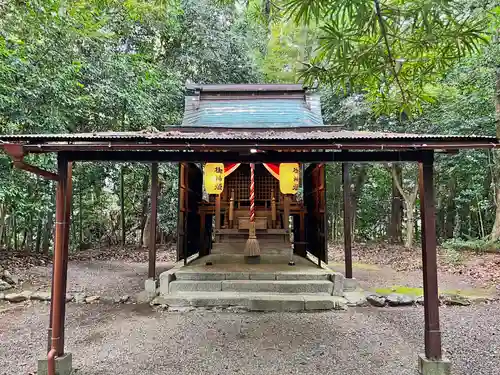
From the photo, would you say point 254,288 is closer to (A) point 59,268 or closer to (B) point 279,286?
(B) point 279,286

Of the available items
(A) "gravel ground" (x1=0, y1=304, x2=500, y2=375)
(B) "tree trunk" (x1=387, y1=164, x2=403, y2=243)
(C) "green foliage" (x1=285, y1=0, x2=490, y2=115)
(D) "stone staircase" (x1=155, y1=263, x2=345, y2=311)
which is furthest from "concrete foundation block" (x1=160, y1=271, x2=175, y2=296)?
(B) "tree trunk" (x1=387, y1=164, x2=403, y2=243)

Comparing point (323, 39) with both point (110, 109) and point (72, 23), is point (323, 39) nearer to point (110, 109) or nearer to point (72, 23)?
point (72, 23)

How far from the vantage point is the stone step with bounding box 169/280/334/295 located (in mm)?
6172

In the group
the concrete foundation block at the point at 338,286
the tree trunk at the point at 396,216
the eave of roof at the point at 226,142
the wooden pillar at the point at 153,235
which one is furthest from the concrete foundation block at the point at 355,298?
the tree trunk at the point at 396,216

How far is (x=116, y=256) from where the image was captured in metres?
11.6

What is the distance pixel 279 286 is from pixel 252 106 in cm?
516

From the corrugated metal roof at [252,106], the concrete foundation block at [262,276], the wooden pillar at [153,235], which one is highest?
the corrugated metal roof at [252,106]

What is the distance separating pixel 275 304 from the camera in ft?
18.6

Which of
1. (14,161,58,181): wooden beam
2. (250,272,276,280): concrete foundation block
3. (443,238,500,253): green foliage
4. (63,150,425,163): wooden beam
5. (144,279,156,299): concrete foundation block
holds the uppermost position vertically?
(63,150,425,163): wooden beam

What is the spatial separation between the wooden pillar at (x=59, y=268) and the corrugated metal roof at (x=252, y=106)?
5.16 m

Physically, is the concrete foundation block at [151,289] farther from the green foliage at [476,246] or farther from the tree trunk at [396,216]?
the tree trunk at [396,216]

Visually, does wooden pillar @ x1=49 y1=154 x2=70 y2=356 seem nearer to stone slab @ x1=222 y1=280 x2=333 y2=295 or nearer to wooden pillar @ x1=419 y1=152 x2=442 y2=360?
stone slab @ x1=222 y1=280 x2=333 y2=295

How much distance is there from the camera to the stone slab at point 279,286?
617 cm

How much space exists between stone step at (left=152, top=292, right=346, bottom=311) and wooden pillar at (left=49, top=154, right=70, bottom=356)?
8.15 ft
